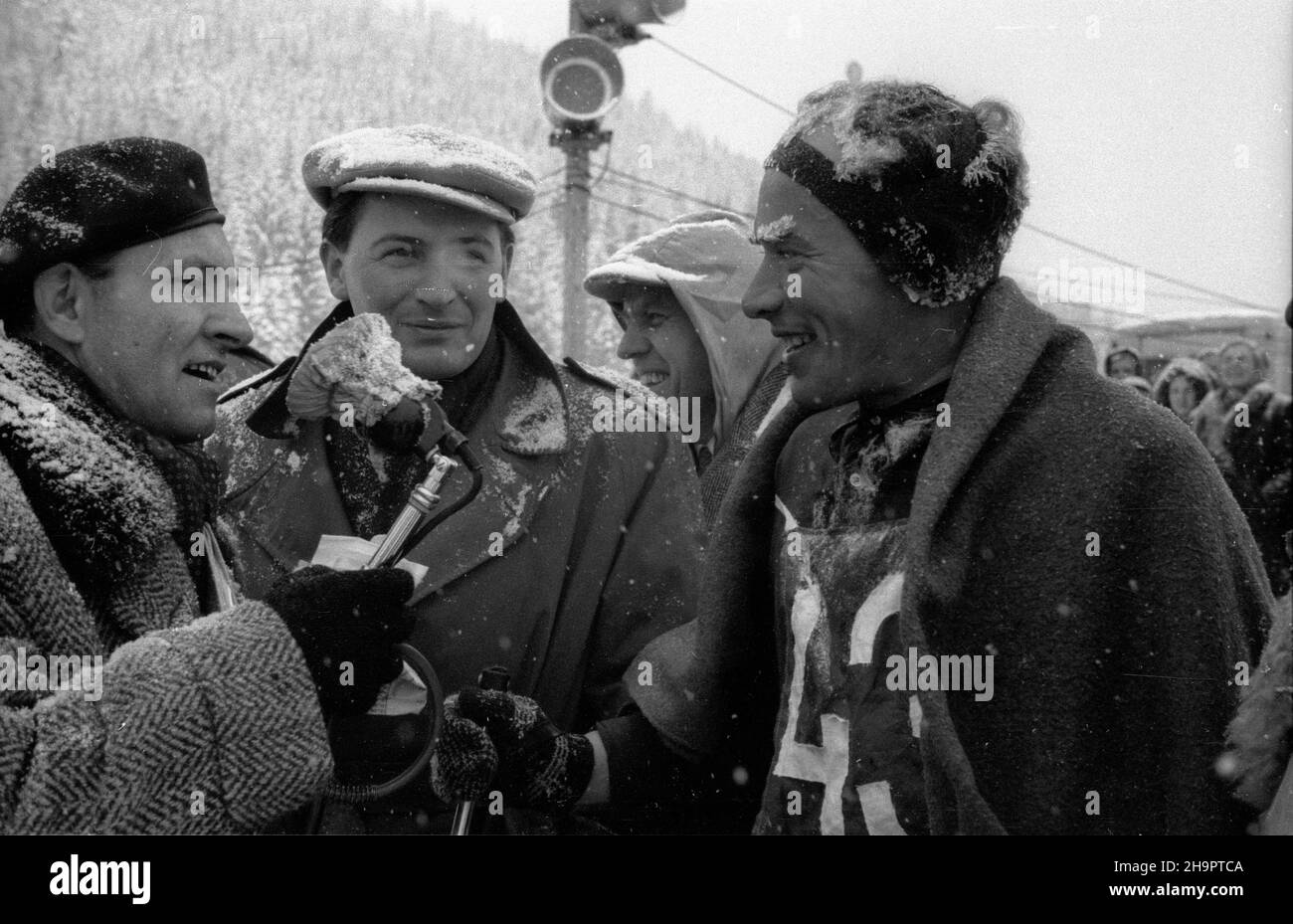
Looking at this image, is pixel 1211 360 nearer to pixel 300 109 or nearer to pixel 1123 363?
pixel 1123 363

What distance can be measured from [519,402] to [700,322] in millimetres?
1079

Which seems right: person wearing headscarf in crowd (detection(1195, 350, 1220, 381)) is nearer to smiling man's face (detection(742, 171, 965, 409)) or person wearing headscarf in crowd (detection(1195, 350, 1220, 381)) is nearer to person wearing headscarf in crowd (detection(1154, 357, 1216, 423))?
person wearing headscarf in crowd (detection(1154, 357, 1216, 423))

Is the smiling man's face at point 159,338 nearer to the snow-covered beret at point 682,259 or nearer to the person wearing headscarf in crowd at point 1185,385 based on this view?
the snow-covered beret at point 682,259

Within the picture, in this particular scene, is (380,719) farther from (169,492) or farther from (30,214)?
(30,214)

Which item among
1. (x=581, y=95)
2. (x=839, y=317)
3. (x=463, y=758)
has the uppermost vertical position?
(x=581, y=95)

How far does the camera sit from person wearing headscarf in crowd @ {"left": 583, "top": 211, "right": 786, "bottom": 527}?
3.27m

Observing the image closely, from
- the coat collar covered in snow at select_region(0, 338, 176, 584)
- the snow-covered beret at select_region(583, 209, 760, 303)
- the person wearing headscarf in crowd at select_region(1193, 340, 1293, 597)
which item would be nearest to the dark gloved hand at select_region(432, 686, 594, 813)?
the coat collar covered in snow at select_region(0, 338, 176, 584)

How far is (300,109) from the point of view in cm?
566

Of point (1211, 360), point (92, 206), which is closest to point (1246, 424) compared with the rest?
point (1211, 360)

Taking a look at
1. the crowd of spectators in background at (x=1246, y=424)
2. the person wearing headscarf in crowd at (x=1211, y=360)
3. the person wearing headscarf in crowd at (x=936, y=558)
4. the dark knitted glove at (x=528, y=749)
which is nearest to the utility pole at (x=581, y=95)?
the person wearing headscarf in crowd at (x=936, y=558)

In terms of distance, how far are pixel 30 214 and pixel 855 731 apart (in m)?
1.50

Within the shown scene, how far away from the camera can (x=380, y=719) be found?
2076 mm
